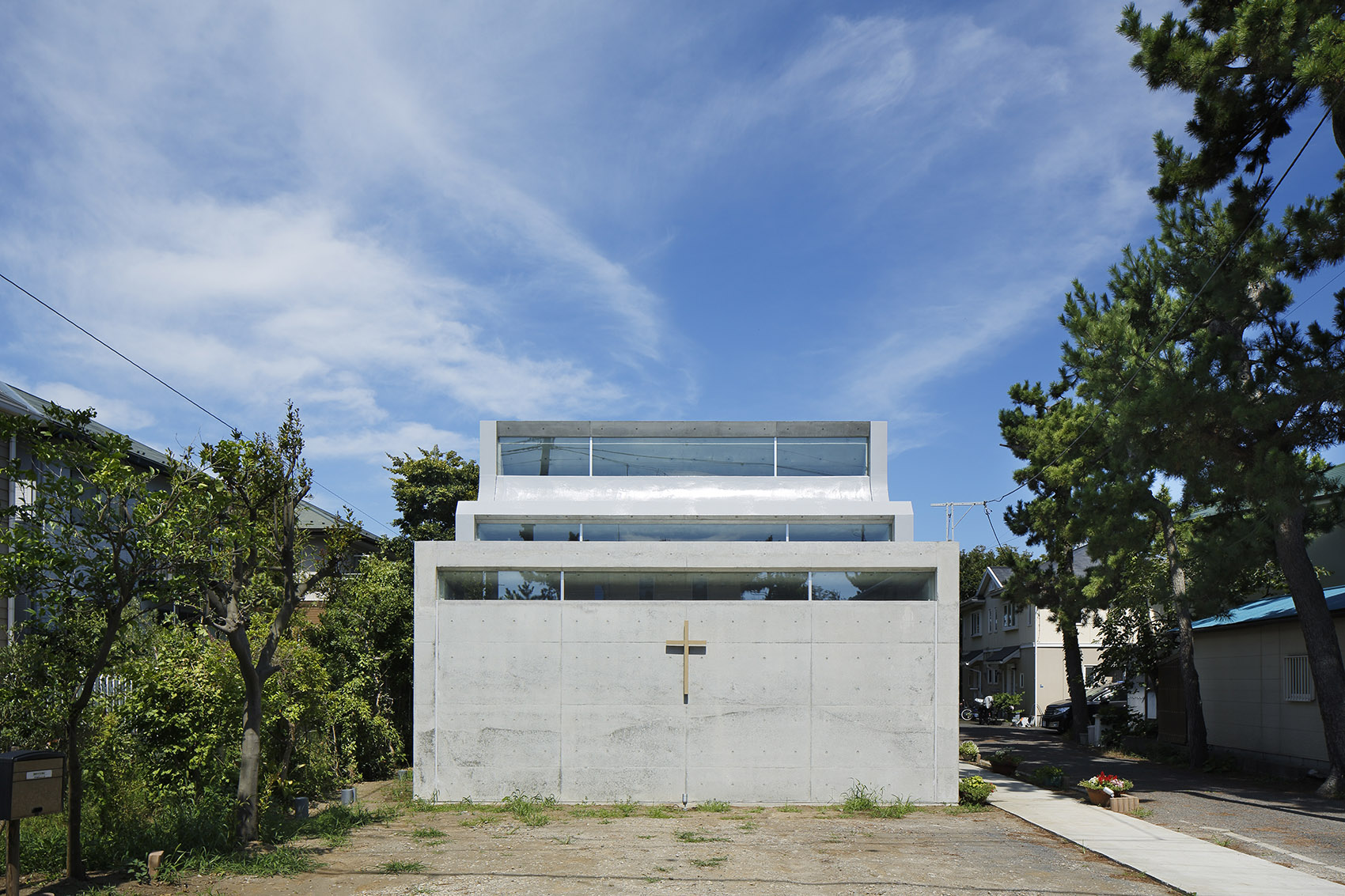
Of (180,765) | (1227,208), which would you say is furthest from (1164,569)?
(180,765)

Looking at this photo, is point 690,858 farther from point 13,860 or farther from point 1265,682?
point 1265,682

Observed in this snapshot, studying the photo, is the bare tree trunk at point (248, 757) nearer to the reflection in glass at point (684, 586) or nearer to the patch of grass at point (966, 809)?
the reflection in glass at point (684, 586)

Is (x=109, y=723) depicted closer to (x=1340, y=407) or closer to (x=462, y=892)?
(x=462, y=892)

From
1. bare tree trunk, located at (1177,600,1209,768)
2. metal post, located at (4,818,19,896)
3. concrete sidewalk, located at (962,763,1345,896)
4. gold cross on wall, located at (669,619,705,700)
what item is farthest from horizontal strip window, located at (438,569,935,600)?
bare tree trunk, located at (1177,600,1209,768)

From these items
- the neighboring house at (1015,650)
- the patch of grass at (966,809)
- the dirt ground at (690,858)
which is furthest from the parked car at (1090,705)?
the dirt ground at (690,858)

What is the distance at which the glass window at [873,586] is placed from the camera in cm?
1667

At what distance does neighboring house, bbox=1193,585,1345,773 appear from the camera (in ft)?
68.0

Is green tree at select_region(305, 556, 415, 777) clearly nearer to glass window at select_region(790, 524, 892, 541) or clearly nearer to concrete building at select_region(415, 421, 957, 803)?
concrete building at select_region(415, 421, 957, 803)

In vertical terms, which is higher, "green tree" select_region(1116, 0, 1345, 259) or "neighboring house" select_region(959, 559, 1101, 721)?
"green tree" select_region(1116, 0, 1345, 259)

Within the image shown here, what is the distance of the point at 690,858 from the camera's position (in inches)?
452

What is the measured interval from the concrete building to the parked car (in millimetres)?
19438

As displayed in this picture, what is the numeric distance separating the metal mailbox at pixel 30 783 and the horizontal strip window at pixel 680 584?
7820mm

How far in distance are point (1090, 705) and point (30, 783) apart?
111 ft

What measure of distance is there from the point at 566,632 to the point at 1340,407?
47.5 feet
